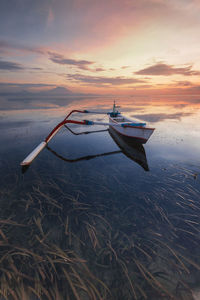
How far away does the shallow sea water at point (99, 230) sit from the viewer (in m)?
3.64

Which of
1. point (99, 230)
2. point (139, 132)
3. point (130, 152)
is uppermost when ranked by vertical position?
point (139, 132)

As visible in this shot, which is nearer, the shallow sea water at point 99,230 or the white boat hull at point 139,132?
the shallow sea water at point 99,230

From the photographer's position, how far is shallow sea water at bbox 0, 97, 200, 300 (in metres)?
3.64

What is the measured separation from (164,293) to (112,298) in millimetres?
1353

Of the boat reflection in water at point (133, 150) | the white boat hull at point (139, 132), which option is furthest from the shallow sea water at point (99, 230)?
the white boat hull at point (139, 132)

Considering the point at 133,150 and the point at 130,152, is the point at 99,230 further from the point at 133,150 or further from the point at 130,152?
the point at 133,150

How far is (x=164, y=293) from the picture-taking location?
347cm

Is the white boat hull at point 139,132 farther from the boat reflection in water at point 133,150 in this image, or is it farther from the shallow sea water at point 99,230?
the shallow sea water at point 99,230

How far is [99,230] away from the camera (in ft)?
17.3

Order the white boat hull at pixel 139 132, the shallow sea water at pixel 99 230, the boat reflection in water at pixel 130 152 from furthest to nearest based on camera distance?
the white boat hull at pixel 139 132, the boat reflection in water at pixel 130 152, the shallow sea water at pixel 99 230

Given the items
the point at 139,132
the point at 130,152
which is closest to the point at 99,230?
the point at 130,152

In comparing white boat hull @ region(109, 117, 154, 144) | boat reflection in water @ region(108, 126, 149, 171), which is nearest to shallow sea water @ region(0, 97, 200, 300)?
boat reflection in water @ region(108, 126, 149, 171)

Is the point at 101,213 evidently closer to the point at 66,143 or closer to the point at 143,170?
the point at 143,170

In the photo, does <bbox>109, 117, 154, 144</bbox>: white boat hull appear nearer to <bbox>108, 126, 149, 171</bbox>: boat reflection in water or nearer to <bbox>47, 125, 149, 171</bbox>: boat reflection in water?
<bbox>108, 126, 149, 171</bbox>: boat reflection in water
